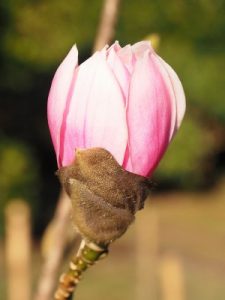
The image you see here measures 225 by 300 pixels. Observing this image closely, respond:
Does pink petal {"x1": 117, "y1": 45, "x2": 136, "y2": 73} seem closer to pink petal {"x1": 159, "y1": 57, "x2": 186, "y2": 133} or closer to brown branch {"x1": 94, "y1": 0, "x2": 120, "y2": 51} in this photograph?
pink petal {"x1": 159, "y1": 57, "x2": 186, "y2": 133}

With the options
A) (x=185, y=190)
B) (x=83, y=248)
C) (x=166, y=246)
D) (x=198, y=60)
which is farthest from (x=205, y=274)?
(x=83, y=248)

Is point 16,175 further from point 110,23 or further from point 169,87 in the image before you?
point 169,87

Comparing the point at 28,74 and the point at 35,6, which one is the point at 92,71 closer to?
the point at 35,6

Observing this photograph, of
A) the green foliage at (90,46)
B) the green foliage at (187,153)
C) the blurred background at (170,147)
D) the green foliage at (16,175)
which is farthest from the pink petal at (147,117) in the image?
the green foliage at (187,153)

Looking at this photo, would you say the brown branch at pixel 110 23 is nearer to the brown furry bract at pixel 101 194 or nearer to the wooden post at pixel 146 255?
the brown furry bract at pixel 101 194

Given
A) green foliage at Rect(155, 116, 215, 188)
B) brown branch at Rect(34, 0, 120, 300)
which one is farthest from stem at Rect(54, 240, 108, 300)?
green foliage at Rect(155, 116, 215, 188)

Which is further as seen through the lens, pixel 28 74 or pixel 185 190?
pixel 185 190
